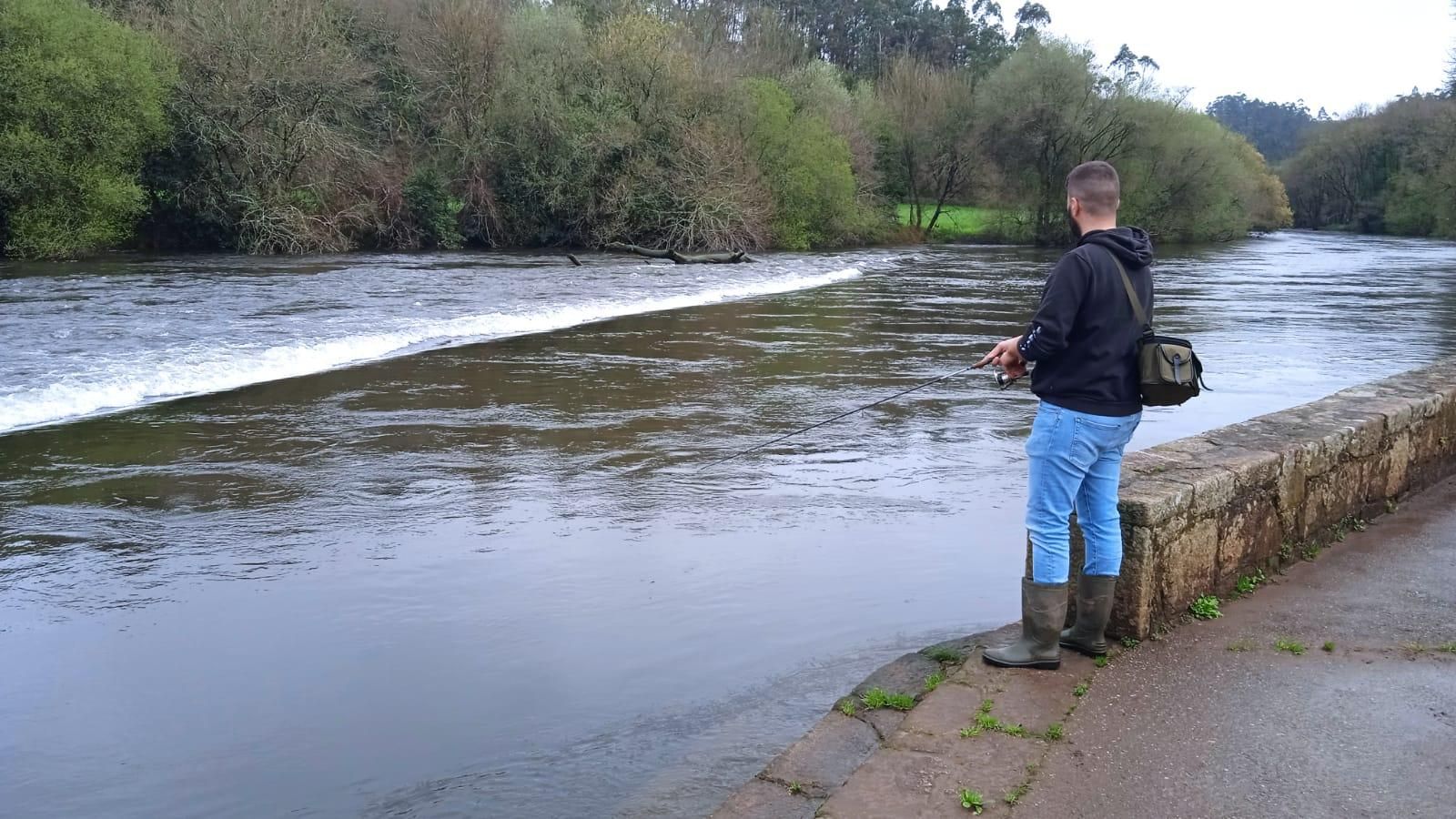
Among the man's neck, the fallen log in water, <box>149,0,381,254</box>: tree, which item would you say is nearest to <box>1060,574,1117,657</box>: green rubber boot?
the man's neck

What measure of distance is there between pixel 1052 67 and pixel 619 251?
2690 cm

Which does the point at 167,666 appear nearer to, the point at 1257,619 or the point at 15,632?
the point at 15,632

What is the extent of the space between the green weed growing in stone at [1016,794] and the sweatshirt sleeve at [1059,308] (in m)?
1.66

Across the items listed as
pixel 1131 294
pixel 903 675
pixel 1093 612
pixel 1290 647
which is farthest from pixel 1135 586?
pixel 1131 294

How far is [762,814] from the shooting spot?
136 inches

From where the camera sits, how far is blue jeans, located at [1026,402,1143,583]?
432 centimetres

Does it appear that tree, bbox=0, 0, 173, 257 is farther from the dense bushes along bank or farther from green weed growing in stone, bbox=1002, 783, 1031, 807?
green weed growing in stone, bbox=1002, 783, 1031, 807

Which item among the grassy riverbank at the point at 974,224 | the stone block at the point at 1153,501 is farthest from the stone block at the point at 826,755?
the grassy riverbank at the point at 974,224

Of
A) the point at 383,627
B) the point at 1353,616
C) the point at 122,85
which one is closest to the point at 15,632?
the point at 383,627

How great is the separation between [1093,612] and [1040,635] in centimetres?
28

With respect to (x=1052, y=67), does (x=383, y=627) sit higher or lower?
lower

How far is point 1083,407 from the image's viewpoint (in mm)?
4316

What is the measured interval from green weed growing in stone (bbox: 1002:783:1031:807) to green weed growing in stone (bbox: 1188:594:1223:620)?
1.94 m

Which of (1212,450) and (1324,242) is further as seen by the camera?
(1324,242)
